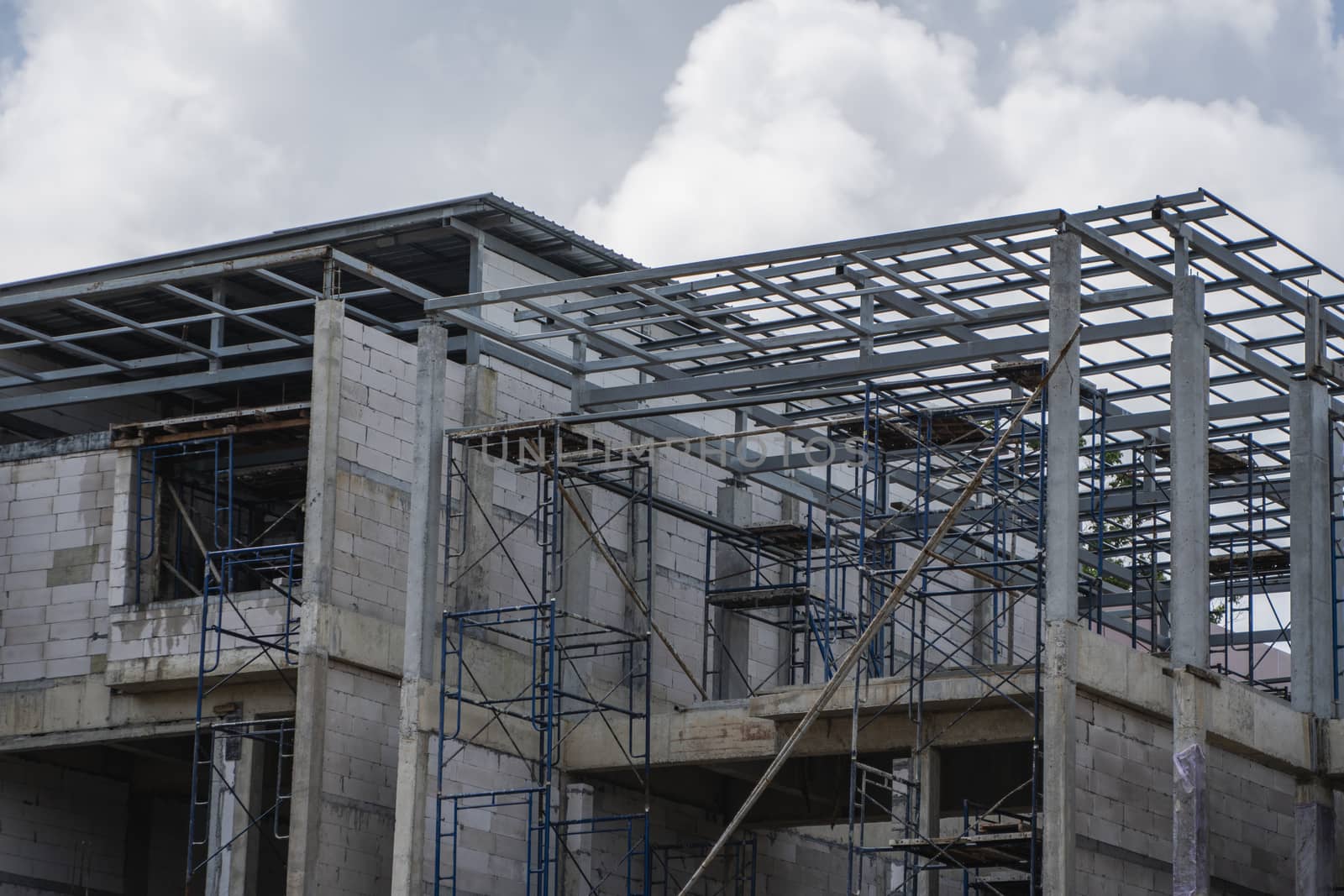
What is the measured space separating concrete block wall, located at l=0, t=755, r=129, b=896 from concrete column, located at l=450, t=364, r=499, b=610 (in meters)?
7.34

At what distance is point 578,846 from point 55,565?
8.30 m

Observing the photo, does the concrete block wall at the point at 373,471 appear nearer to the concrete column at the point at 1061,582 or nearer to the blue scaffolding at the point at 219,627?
the blue scaffolding at the point at 219,627

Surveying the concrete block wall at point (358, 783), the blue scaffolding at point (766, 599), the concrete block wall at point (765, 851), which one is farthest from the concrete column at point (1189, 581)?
the concrete block wall at point (358, 783)

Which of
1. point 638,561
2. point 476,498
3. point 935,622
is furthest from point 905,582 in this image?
point 935,622

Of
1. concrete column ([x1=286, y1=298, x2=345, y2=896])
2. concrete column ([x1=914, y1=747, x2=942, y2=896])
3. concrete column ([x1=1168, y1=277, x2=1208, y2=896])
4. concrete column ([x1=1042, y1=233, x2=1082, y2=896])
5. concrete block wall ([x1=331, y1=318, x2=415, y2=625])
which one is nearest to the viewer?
concrete column ([x1=1042, y1=233, x2=1082, y2=896])

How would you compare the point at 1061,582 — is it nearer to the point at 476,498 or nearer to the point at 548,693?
the point at 548,693

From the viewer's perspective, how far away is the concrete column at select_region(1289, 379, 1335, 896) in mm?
25609

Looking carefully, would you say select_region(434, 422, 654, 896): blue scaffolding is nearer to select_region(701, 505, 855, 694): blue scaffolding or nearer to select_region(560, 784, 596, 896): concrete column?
select_region(560, 784, 596, 896): concrete column

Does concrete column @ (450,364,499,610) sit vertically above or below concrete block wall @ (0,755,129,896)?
above

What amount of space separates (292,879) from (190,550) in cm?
727

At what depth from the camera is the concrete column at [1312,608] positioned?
2561 centimetres

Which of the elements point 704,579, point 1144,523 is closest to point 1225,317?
point 704,579

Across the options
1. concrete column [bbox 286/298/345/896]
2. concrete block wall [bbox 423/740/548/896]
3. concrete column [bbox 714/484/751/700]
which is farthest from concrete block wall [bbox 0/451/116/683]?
concrete column [bbox 714/484/751/700]

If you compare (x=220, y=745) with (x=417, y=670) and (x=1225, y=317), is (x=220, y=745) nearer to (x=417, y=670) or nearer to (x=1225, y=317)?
(x=417, y=670)
